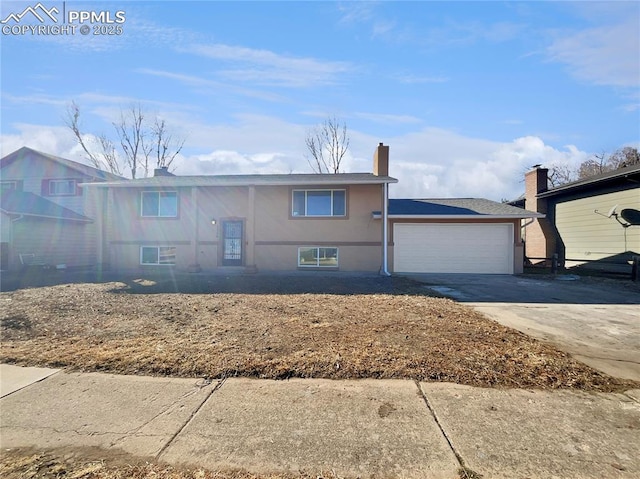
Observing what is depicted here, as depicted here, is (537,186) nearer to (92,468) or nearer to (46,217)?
(92,468)

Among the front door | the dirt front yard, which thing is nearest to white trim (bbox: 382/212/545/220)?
the dirt front yard

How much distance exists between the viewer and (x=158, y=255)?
14.5m

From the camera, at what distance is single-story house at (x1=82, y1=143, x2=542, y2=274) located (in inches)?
538

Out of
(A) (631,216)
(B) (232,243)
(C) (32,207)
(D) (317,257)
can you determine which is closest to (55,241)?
(C) (32,207)

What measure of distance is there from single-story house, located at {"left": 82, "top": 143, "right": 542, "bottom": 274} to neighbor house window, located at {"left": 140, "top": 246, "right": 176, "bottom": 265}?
46 mm

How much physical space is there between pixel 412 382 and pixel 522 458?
4.12 feet

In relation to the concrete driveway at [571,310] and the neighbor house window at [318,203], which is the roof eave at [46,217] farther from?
the concrete driveway at [571,310]

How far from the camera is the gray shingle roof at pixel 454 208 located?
13523 millimetres

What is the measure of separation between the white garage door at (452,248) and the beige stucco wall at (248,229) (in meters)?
1.21

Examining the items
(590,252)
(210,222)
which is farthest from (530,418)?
(590,252)

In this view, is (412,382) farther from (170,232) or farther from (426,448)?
(170,232)

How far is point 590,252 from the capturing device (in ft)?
50.1

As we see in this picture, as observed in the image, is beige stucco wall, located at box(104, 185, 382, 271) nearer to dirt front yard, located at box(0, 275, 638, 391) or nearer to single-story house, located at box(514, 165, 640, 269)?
dirt front yard, located at box(0, 275, 638, 391)

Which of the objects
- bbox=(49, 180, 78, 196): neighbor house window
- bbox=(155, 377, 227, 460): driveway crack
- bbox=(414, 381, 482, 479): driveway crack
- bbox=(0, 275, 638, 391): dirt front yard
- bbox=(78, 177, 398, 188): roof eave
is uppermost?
bbox=(49, 180, 78, 196): neighbor house window
